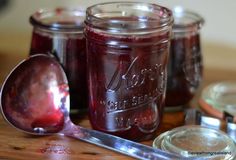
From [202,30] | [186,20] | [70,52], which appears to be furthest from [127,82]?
[202,30]

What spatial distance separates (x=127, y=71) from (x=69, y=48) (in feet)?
0.38

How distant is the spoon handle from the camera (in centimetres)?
56

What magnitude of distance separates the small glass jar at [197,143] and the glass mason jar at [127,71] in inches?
1.0

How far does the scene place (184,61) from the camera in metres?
0.69

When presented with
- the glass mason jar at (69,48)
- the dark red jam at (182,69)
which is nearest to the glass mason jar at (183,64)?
the dark red jam at (182,69)

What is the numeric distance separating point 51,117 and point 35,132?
31mm

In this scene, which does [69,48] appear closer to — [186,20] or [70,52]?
[70,52]

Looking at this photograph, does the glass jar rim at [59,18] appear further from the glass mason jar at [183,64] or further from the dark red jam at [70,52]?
the glass mason jar at [183,64]

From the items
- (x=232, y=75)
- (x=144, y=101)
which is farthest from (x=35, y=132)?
(x=232, y=75)

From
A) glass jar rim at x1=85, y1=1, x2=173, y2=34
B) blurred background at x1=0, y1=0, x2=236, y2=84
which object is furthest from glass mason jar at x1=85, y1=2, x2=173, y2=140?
blurred background at x1=0, y1=0, x2=236, y2=84

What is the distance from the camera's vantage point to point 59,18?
2.43 feet

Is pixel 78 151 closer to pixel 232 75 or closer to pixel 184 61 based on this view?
pixel 184 61

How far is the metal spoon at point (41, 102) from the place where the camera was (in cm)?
61

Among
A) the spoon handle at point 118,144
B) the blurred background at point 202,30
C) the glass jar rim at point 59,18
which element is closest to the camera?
the spoon handle at point 118,144
